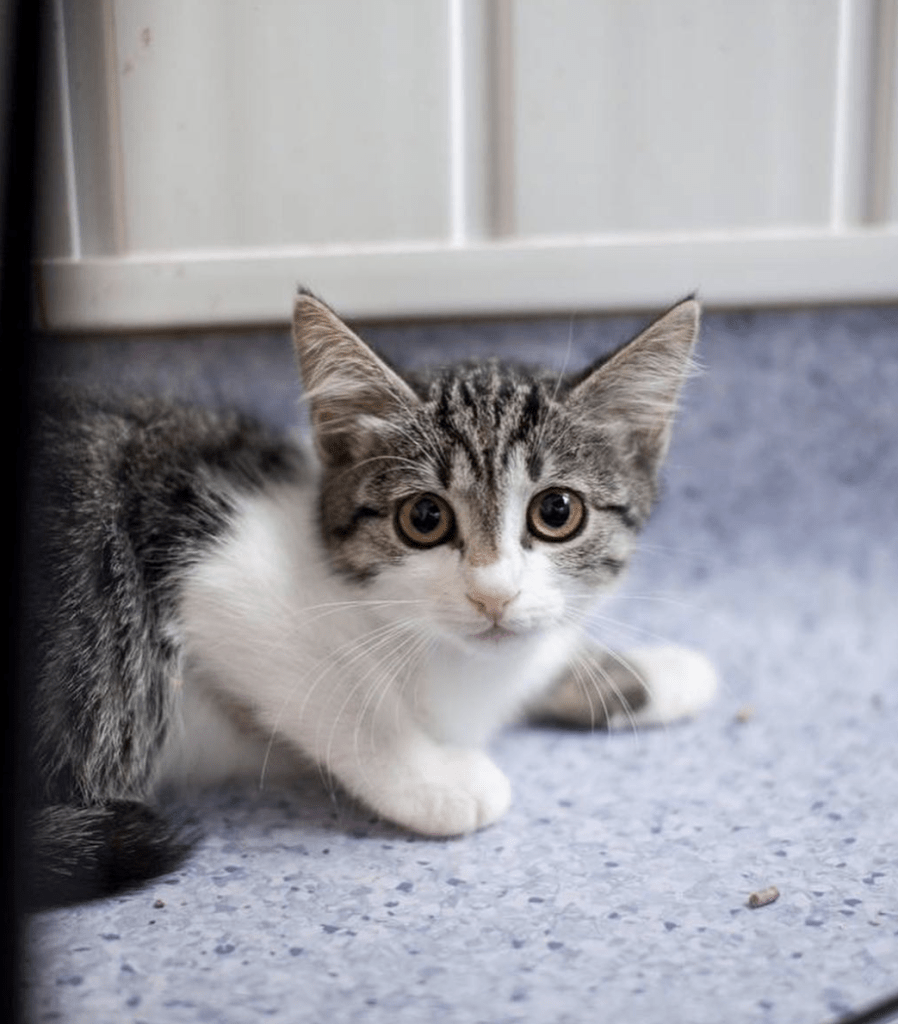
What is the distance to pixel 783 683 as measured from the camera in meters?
1.19

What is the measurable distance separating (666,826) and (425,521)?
0.34m

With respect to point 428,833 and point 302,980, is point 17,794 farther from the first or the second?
point 428,833

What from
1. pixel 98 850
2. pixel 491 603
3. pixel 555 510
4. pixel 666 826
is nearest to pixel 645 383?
pixel 555 510

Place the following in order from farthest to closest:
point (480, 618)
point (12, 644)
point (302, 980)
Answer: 1. point (480, 618)
2. point (302, 980)
3. point (12, 644)

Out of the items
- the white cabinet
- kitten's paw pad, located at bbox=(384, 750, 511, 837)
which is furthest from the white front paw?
the white cabinet

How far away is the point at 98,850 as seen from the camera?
31.0 inches

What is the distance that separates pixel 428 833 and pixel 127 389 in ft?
1.83

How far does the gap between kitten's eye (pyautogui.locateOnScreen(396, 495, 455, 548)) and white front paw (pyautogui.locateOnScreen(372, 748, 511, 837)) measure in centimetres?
20

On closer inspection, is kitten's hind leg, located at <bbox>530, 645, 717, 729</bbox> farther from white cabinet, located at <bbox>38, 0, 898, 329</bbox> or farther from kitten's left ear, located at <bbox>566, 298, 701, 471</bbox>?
white cabinet, located at <bbox>38, 0, 898, 329</bbox>

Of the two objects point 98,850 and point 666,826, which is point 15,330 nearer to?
point 98,850

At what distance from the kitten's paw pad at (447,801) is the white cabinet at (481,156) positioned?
575 mm

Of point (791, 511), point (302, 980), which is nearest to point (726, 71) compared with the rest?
point (791, 511)

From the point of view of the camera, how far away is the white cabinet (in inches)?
44.9

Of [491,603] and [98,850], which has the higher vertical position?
[491,603]
